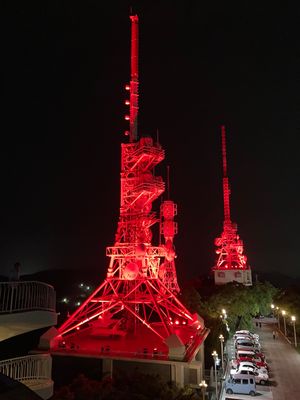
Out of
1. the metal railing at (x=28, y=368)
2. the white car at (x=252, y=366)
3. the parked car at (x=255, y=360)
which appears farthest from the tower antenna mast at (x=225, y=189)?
the metal railing at (x=28, y=368)

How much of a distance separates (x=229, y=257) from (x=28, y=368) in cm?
5487

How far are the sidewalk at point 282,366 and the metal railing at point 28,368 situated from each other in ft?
40.3

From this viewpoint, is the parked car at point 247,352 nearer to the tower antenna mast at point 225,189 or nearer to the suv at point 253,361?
the suv at point 253,361

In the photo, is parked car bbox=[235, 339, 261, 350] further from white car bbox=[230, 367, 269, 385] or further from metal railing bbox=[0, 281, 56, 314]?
metal railing bbox=[0, 281, 56, 314]

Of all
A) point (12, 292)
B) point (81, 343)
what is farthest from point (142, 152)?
point (12, 292)

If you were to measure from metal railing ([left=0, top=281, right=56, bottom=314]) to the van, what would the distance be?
41.5 feet

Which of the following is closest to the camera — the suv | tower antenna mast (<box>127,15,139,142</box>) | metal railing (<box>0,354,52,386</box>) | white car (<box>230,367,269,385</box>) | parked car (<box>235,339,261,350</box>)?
metal railing (<box>0,354,52,386</box>)

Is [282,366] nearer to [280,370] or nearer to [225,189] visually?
[280,370]

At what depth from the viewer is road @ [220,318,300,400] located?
18.2m

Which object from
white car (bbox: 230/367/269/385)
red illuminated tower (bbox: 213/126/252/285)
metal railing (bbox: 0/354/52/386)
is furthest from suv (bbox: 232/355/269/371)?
red illuminated tower (bbox: 213/126/252/285)

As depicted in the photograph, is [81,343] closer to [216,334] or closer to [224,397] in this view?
[224,397]

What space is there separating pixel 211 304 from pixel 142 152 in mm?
18974

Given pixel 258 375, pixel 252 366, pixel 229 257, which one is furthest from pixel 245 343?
pixel 229 257

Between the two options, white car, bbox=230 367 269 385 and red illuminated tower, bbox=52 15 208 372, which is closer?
white car, bbox=230 367 269 385
